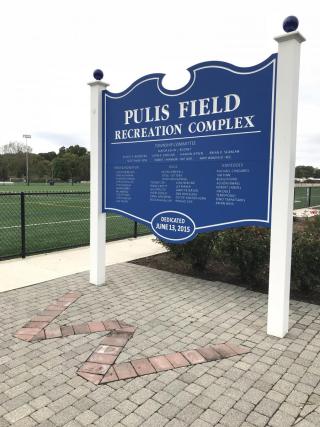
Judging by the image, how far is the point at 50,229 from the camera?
11320mm

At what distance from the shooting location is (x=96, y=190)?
5.51 m

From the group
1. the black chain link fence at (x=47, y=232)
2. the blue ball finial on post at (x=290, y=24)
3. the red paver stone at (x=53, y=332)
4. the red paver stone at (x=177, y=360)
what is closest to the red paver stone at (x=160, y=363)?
the red paver stone at (x=177, y=360)

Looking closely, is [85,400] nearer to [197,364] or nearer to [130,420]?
[130,420]

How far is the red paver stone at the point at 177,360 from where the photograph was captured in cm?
320

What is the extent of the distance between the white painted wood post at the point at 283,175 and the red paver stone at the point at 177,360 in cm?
110

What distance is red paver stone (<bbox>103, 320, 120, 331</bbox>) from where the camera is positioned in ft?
12.9

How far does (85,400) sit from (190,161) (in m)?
2.85

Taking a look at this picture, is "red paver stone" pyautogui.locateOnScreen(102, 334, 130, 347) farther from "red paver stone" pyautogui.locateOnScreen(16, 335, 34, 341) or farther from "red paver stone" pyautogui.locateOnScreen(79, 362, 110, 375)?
"red paver stone" pyautogui.locateOnScreen(16, 335, 34, 341)

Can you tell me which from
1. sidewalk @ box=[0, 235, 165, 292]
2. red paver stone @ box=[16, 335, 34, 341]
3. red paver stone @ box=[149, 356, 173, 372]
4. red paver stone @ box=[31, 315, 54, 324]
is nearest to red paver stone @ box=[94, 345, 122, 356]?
red paver stone @ box=[149, 356, 173, 372]

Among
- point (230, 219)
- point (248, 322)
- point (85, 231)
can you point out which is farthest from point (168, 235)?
point (85, 231)

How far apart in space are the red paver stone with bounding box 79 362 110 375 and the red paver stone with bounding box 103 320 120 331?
0.72m

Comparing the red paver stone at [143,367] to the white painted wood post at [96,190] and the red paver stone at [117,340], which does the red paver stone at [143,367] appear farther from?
the white painted wood post at [96,190]

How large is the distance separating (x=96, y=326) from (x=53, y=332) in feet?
1.44

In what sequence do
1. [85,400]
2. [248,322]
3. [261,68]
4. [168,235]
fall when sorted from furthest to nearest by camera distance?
[168,235] < [248,322] < [261,68] < [85,400]
